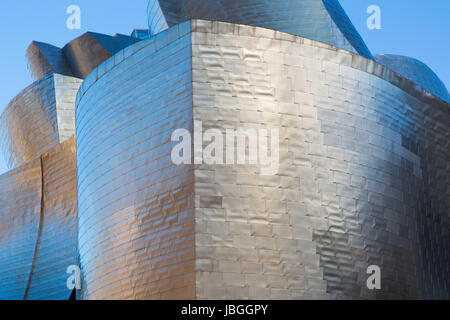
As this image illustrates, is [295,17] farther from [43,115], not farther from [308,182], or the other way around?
[43,115]

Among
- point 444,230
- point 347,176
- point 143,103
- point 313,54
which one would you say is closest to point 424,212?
point 444,230

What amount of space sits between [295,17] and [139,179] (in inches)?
217

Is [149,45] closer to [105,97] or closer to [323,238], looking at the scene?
[105,97]

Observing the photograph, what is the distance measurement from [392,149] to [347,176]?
126cm

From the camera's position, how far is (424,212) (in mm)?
12680

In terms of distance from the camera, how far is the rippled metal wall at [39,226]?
614 inches

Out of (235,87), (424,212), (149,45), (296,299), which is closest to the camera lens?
(296,299)

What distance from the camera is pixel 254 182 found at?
10.6 m

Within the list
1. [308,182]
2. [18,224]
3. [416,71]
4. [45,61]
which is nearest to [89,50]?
[45,61]

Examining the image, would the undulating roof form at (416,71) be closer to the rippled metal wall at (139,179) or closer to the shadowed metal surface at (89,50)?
the shadowed metal surface at (89,50)

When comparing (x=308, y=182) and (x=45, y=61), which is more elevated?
(x=45, y=61)
